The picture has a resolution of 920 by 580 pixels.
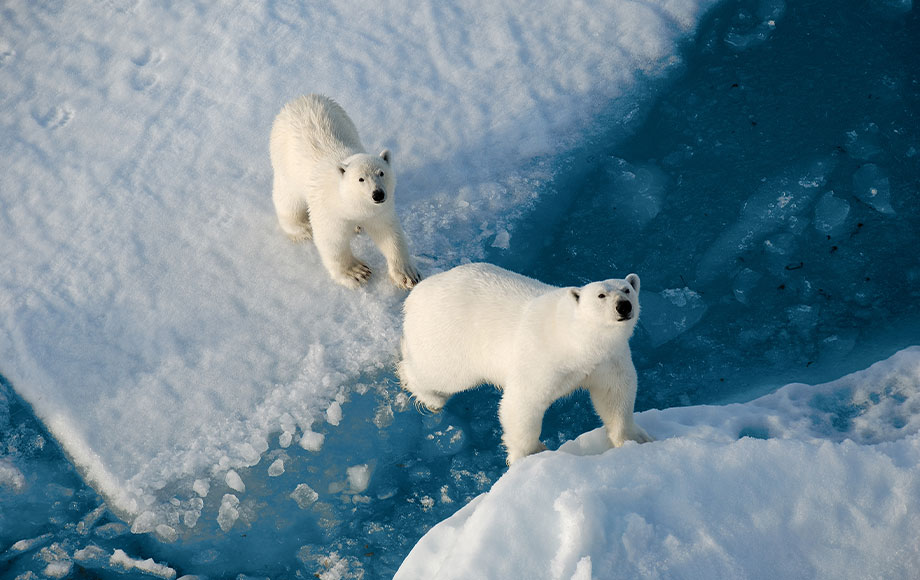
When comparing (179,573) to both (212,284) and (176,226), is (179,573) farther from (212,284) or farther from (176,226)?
(176,226)

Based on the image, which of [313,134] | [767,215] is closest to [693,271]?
[767,215]

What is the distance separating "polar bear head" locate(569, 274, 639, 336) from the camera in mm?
2838

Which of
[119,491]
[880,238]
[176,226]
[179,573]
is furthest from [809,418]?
[176,226]

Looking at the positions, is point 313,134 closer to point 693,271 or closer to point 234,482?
point 234,482

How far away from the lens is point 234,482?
3.77 meters

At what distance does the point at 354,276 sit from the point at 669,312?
1.70m

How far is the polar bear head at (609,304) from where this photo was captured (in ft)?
9.31

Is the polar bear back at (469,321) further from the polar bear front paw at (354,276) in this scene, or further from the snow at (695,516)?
the polar bear front paw at (354,276)

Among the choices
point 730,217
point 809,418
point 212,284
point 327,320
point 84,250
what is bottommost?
point 809,418

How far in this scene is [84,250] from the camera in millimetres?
4645

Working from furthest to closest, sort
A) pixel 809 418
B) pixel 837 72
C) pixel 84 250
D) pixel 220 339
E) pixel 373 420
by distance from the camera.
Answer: pixel 837 72 < pixel 84 250 < pixel 220 339 < pixel 373 420 < pixel 809 418

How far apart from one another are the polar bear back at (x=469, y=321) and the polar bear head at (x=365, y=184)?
20.7 inches

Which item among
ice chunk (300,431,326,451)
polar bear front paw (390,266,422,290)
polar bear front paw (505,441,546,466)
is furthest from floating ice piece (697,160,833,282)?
ice chunk (300,431,326,451)

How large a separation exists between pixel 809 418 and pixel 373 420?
6.70 feet
